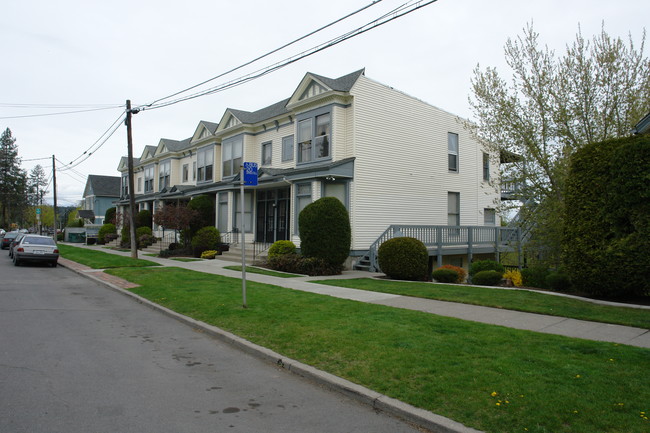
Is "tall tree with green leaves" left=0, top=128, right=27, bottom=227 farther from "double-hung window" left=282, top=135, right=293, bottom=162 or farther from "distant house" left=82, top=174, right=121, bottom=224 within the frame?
"double-hung window" left=282, top=135, right=293, bottom=162

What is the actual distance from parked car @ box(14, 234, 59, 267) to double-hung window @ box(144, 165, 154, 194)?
58.8ft

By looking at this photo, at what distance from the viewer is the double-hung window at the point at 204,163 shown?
2930 centimetres

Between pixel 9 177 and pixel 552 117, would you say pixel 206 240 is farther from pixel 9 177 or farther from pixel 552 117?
pixel 9 177

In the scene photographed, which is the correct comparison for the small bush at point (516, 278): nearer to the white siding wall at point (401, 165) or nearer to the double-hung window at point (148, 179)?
the white siding wall at point (401, 165)

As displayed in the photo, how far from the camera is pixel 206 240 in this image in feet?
80.5

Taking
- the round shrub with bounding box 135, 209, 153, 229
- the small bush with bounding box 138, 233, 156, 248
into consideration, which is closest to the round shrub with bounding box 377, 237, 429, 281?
the small bush with bounding box 138, 233, 156, 248

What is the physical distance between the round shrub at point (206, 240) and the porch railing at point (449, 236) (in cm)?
949

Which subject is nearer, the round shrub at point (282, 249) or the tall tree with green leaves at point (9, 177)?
the round shrub at point (282, 249)

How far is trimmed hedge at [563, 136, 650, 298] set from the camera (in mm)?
9727

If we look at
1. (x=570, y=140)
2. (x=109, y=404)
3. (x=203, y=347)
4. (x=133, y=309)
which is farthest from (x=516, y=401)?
(x=570, y=140)

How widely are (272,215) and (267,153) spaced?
3471 millimetres

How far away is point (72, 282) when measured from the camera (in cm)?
1591

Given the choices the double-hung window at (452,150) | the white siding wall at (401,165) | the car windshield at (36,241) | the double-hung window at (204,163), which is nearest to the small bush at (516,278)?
the white siding wall at (401,165)

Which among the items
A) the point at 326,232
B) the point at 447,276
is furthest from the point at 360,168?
the point at 447,276
